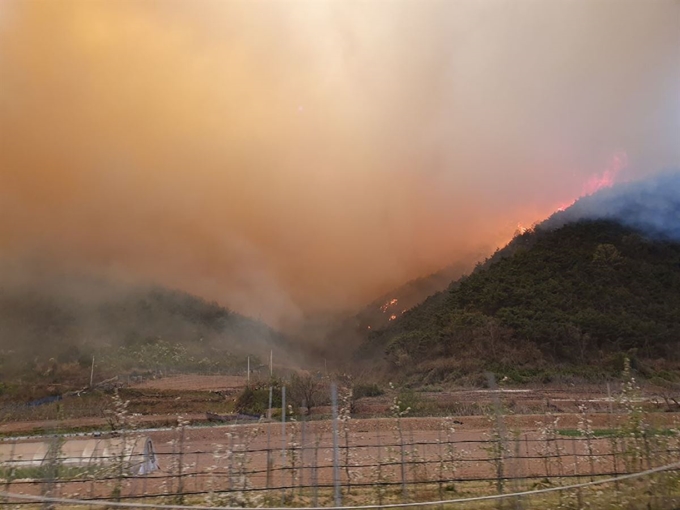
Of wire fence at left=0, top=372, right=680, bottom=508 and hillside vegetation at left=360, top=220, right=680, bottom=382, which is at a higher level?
hillside vegetation at left=360, top=220, right=680, bottom=382

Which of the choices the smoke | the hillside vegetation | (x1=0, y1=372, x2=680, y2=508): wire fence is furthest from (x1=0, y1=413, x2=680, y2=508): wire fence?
the smoke

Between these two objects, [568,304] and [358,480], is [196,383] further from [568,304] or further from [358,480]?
[358,480]

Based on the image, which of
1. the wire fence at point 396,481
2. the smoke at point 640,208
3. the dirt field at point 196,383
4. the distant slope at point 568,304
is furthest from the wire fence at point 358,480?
the smoke at point 640,208

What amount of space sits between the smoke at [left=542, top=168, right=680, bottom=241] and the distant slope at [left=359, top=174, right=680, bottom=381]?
135 mm

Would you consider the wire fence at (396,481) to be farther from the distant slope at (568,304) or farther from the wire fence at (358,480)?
the distant slope at (568,304)

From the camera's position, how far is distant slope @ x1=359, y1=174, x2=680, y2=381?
40844 mm

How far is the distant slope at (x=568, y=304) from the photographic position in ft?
134

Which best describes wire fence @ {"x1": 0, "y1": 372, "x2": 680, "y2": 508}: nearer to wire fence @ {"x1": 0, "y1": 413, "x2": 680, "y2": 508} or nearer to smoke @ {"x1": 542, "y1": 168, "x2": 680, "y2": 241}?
wire fence @ {"x1": 0, "y1": 413, "x2": 680, "y2": 508}

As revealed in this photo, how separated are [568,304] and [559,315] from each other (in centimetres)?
366

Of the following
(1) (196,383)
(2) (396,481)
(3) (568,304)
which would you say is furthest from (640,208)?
(2) (396,481)

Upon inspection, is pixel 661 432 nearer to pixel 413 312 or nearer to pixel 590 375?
pixel 590 375

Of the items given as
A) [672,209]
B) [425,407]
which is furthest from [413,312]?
[425,407]

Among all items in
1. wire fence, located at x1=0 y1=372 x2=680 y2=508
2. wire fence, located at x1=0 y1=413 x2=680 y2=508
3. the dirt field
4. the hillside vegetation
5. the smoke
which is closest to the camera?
wire fence, located at x1=0 y1=372 x2=680 y2=508

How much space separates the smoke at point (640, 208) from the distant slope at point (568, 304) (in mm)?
135
